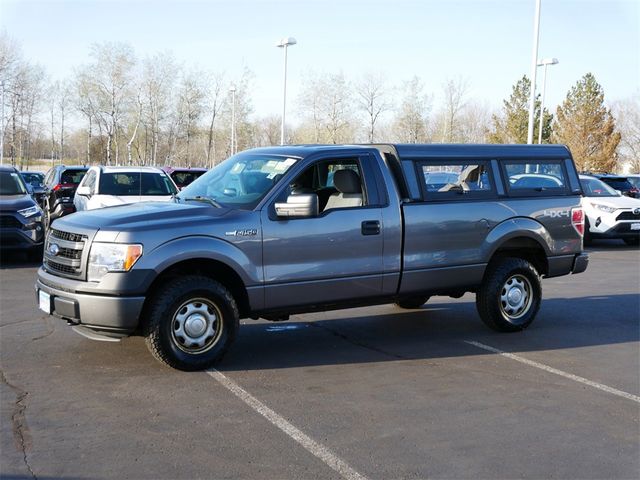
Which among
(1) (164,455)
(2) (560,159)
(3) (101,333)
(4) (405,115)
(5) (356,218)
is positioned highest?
(4) (405,115)

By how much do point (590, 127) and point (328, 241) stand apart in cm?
4963

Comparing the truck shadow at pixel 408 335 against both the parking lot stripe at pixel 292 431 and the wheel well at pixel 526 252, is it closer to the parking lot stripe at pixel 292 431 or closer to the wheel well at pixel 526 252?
the parking lot stripe at pixel 292 431

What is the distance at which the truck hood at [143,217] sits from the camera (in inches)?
233

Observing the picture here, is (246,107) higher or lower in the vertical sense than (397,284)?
higher

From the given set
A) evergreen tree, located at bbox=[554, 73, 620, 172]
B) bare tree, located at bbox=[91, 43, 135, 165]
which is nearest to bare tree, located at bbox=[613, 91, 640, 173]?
evergreen tree, located at bbox=[554, 73, 620, 172]

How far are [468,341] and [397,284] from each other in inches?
46.6

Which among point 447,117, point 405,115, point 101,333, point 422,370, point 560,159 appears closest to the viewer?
point 101,333

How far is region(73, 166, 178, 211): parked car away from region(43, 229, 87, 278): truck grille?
6.94 m

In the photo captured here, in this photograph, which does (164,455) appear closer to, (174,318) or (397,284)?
(174,318)

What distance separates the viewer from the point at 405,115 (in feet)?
155

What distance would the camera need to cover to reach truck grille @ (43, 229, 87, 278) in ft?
19.6

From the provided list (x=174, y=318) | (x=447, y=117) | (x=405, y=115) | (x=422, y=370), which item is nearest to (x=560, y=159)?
(x=422, y=370)

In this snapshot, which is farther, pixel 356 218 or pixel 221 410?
pixel 356 218

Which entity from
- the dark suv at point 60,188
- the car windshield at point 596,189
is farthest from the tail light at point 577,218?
the dark suv at point 60,188
